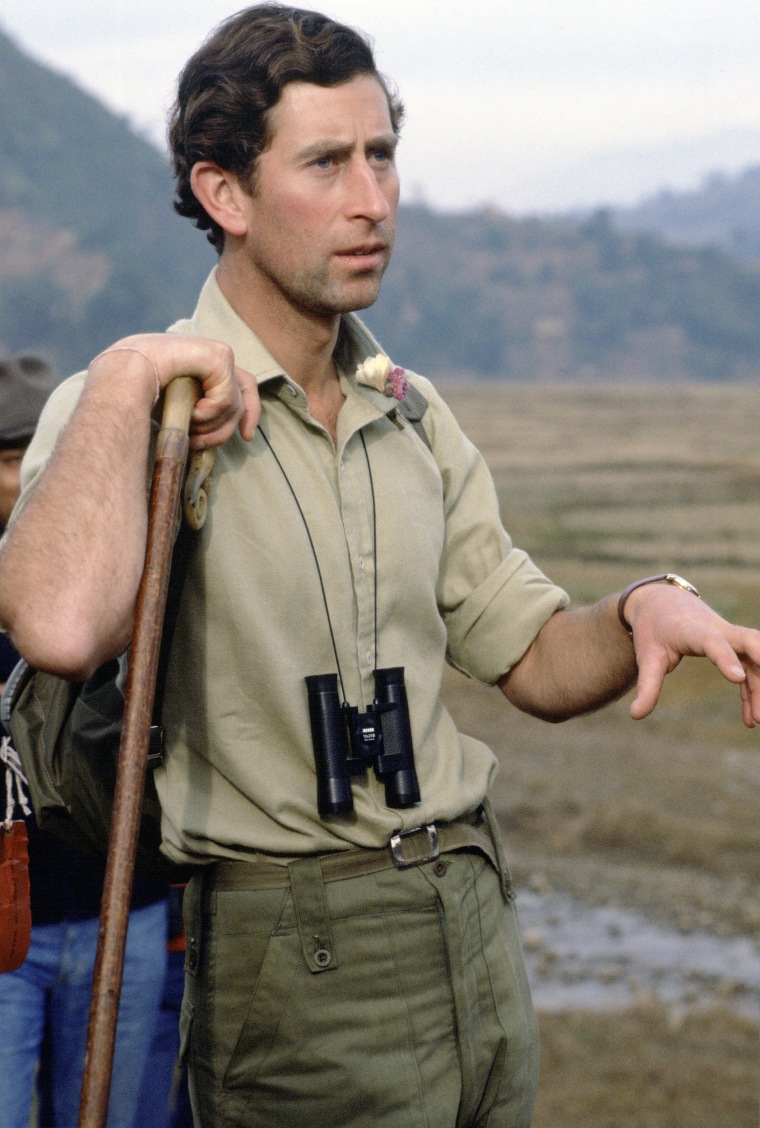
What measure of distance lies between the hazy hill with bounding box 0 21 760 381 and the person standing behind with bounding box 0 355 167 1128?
92.0 metres

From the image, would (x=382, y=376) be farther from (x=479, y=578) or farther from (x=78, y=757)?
(x=78, y=757)

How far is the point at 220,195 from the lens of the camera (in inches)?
99.3

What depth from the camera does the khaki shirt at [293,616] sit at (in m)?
2.30

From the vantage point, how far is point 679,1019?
20.6ft

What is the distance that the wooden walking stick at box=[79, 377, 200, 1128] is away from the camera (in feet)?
6.02

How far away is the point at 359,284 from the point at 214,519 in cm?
47

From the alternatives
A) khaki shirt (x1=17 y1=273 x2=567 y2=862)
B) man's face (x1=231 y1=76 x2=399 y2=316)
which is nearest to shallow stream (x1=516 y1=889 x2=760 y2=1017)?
khaki shirt (x1=17 y1=273 x2=567 y2=862)

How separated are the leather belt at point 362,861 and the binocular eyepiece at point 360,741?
65mm

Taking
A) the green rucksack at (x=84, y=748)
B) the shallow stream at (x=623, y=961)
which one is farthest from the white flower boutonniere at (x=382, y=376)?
the shallow stream at (x=623, y=961)

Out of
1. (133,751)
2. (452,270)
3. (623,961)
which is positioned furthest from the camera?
(452,270)

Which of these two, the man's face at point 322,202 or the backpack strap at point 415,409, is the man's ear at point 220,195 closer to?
the man's face at point 322,202

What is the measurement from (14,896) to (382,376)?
3.90 feet

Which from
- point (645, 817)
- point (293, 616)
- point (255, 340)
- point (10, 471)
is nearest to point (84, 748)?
point (293, 616)

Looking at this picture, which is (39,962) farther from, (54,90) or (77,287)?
(54,90)
